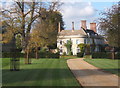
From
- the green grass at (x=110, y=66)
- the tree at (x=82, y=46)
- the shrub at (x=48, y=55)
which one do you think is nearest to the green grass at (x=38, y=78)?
the green grass at (x=110, y=66)

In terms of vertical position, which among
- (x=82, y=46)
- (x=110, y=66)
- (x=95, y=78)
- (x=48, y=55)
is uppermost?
(x=82, y=46)

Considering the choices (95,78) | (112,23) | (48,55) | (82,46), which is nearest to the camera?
(95,78)

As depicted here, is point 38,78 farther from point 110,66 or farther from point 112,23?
point 110,66

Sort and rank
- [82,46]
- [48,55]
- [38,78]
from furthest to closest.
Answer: [82,46], [48,55], [38,78]

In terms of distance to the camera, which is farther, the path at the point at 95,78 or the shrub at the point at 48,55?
the shrub at the point at 48,55

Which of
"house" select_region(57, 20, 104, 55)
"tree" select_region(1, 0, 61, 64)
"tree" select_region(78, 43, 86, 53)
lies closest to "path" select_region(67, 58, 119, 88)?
"tree" select_region(1, 0, 61, 64)

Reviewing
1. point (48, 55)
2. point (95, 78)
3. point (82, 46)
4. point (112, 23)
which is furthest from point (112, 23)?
point (82, 46)

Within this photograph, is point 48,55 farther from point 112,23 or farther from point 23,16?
point 112,23

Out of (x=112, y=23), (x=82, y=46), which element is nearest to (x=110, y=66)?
(x=112, y=23)

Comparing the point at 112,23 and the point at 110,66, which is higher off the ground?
the point at 112,23

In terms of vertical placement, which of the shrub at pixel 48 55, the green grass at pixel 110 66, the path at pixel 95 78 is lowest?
the shrub at pixel 48 55

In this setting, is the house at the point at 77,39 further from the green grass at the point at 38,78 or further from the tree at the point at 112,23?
the green grass at the point at 38,78

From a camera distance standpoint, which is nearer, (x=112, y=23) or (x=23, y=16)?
(x=112, y=23)

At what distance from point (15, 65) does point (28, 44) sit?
1363 cm
